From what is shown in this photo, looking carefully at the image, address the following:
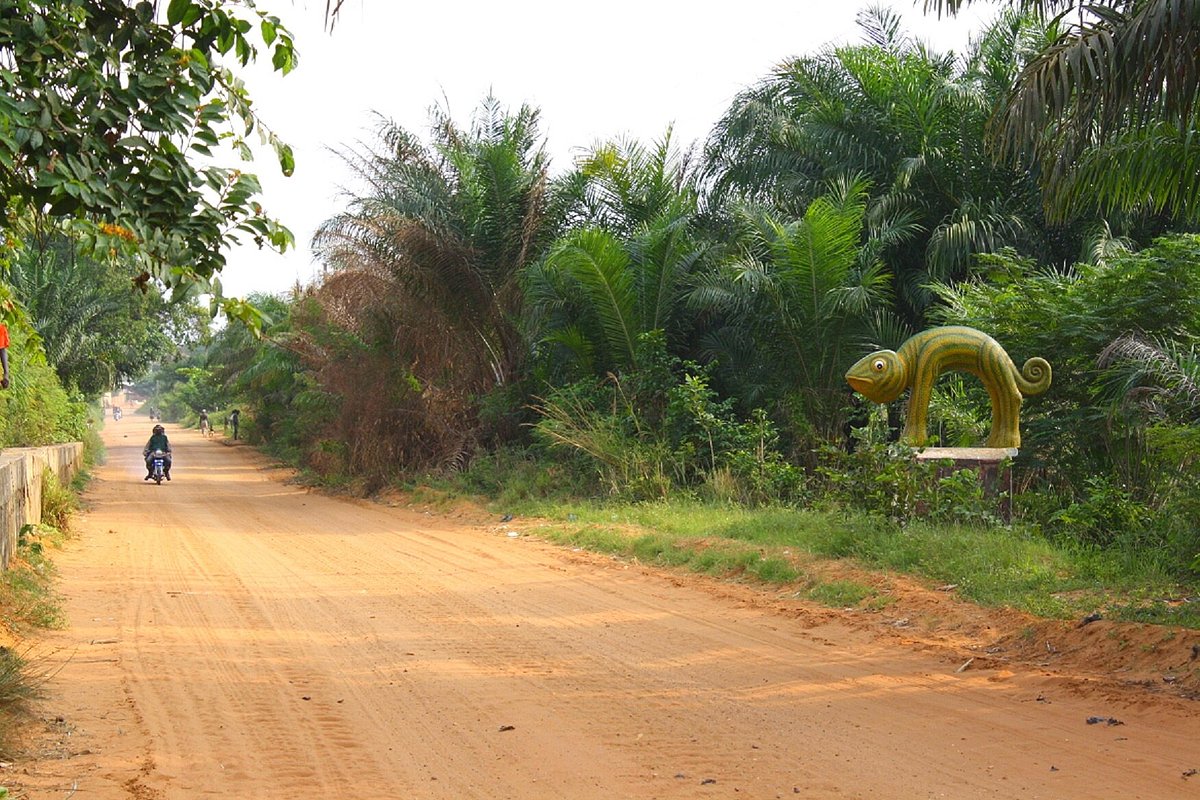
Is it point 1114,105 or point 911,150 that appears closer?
point 1114,105

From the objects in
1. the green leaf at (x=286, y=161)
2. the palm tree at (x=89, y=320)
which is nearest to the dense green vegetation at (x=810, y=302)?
the green leaf at (x=286, y=161)

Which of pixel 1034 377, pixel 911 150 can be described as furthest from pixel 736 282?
pixel 1034 377

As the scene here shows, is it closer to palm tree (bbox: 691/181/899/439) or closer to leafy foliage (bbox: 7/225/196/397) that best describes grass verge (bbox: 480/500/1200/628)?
palm tree (bbox: 691/181/899/439)

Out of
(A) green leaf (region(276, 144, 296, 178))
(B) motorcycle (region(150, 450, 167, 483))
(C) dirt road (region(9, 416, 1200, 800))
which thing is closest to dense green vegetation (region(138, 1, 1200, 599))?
(C) dirt road (region(9, 416, 1200, 800))

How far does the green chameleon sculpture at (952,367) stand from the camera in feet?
39.3

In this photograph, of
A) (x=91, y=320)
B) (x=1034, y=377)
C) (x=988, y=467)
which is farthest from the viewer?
(x=91, y=320)

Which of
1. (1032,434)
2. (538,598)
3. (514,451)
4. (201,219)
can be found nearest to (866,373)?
(1032,434)

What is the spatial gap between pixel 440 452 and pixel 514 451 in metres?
2.33

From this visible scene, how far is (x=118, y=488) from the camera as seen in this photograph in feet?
83.7

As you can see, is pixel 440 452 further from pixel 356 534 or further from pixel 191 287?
pixel 191 287

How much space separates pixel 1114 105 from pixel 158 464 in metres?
24.5

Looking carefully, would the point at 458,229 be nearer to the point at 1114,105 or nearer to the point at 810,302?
the point at 810,302

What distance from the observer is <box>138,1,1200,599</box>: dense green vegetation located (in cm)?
978

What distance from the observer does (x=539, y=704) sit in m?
6.50
